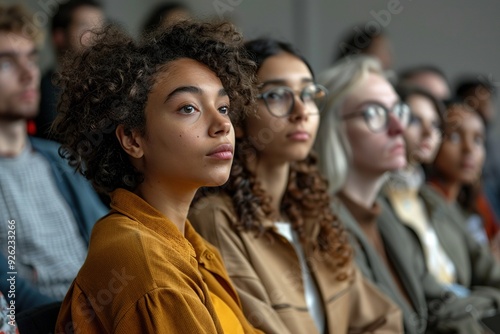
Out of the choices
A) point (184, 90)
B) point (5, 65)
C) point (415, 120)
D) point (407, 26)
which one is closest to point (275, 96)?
point (184, 90)

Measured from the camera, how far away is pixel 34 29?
245 centimetres

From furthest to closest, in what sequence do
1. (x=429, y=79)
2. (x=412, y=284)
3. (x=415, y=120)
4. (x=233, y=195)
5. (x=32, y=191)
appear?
1. (x=429, y=79)
2. (x=415, y=120)
3. (x=412, y=284)
4. (x=32, y=191)
5. (x=233, y=195)

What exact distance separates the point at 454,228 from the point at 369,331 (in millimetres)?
1036

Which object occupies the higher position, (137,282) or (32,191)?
(137,282)

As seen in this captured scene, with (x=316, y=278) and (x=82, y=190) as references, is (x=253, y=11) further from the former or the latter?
(x=316, y=278)

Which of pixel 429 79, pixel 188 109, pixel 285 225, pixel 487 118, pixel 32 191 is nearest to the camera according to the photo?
pixel 188 109

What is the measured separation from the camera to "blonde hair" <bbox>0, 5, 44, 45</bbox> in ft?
7.61

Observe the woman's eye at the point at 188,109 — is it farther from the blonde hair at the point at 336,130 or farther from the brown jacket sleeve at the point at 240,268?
the blonde hair at the point at 336,130

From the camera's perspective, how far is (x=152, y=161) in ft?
4.64

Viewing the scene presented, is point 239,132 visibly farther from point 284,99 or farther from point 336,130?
point 336,130

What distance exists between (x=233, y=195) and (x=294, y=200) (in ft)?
0.73

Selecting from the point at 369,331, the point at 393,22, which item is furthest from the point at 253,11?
the point at 369,331

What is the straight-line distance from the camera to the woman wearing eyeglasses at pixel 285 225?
5.86 ft

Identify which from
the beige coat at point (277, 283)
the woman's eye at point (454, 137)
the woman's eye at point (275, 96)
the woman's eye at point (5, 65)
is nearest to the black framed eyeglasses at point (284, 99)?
the woman's eye at point (275, 96)
